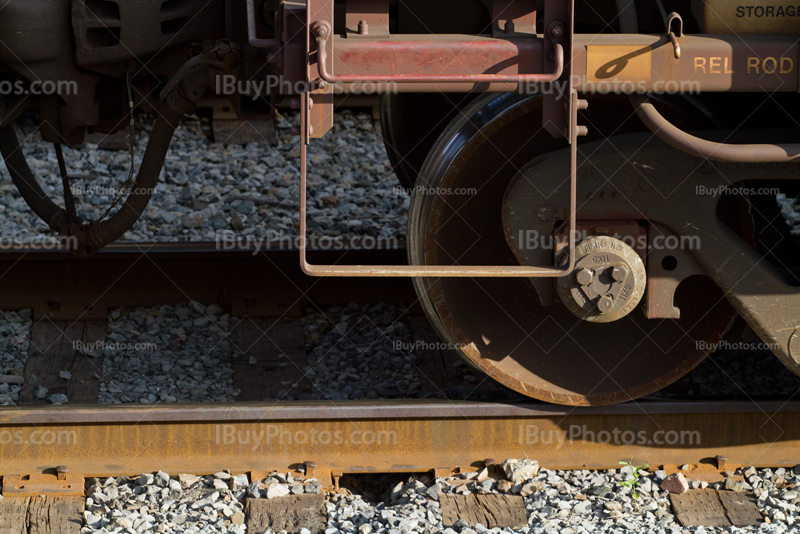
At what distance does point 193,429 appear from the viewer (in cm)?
367

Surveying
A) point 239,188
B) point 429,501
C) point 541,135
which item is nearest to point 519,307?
point 541,135

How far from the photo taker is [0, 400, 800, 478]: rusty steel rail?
11.9 feet

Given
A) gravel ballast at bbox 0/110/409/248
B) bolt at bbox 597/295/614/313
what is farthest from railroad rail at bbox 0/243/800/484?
gravel ballast at bbox 0/110/409/248

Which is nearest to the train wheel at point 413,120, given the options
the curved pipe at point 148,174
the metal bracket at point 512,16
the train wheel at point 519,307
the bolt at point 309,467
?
the train wheel at point 519,307

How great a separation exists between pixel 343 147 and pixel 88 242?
377 cm

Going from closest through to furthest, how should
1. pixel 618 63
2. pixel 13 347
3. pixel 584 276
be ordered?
pixel 618 63 → pixel 584 276 → pixel 13 347

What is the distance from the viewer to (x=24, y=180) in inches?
174

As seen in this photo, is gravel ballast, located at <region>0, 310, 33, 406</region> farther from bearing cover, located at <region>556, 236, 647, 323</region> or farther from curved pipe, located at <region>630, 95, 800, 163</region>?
curved pipe, located at <region>630, 95, 800, 163</region>

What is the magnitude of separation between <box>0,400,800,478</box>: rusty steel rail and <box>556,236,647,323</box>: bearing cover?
2.03 ft

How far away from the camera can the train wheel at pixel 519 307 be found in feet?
12.1

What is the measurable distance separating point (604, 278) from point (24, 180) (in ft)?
9.78

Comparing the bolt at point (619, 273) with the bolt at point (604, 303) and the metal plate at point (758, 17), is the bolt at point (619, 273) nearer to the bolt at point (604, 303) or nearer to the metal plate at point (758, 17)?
the bolt at point (604, 303)

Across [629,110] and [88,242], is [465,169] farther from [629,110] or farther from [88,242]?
[88,242]

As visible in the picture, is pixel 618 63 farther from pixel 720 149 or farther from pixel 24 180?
pixel 24 180
